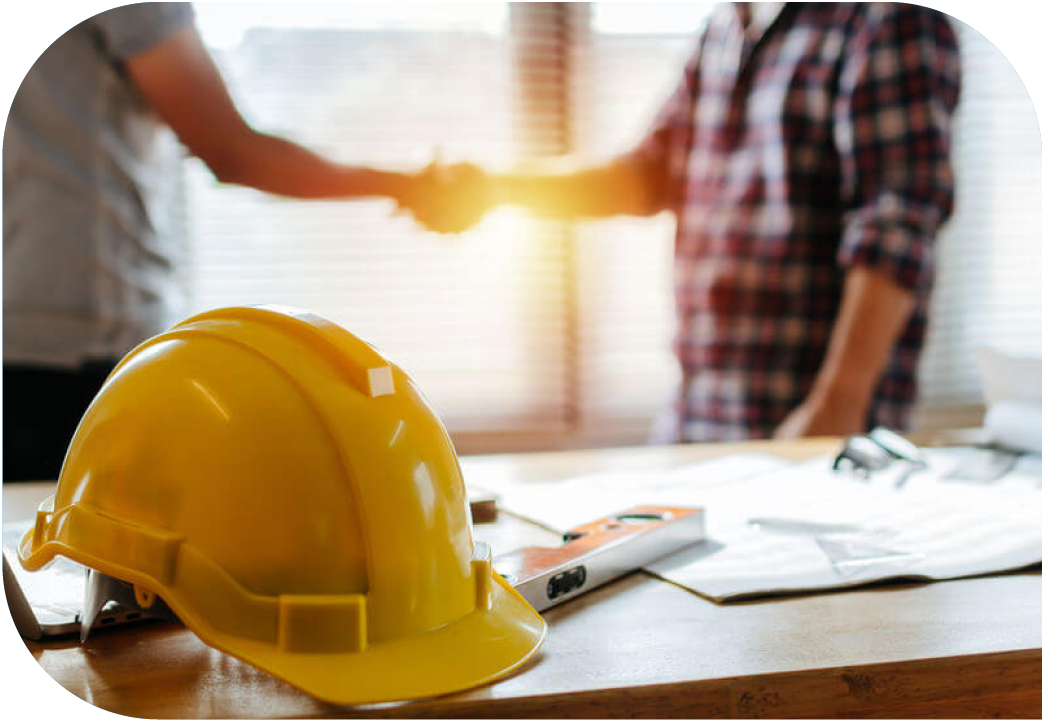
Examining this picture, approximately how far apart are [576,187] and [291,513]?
163cm

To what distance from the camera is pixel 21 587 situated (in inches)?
23.4

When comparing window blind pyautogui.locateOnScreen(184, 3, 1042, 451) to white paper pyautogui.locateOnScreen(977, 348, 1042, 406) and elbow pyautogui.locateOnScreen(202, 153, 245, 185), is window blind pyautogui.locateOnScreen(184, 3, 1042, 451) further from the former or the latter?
white paper pyautogui.locateOnScreen(977, 348, 1042, 406)

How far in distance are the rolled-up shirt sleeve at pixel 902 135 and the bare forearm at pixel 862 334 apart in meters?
0.03

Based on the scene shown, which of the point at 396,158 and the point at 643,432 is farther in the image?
the point at 643,432

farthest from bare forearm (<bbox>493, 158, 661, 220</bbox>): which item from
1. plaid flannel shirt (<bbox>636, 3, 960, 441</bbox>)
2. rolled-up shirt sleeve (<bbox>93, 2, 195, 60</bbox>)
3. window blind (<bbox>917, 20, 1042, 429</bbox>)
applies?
window blind (<bbox>917, 20, 1042, 429</bbox>)

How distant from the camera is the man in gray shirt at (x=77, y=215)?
1.34 meters

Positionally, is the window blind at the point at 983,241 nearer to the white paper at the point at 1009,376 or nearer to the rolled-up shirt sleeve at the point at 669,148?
the rolled-up shirt sleeve at the point at 669,148

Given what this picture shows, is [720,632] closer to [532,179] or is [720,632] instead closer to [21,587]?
[21,587]

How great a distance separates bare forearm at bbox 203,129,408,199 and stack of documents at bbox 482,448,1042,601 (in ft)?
3.51

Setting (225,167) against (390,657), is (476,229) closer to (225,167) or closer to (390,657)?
(225,167)

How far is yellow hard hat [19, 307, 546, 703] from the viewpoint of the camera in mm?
479

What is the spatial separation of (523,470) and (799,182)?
2.83ft

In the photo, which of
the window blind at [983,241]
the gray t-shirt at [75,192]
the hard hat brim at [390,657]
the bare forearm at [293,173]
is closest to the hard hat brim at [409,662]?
the hard hat brim at [390,657]

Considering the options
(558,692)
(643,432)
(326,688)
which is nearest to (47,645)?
(326,688)
